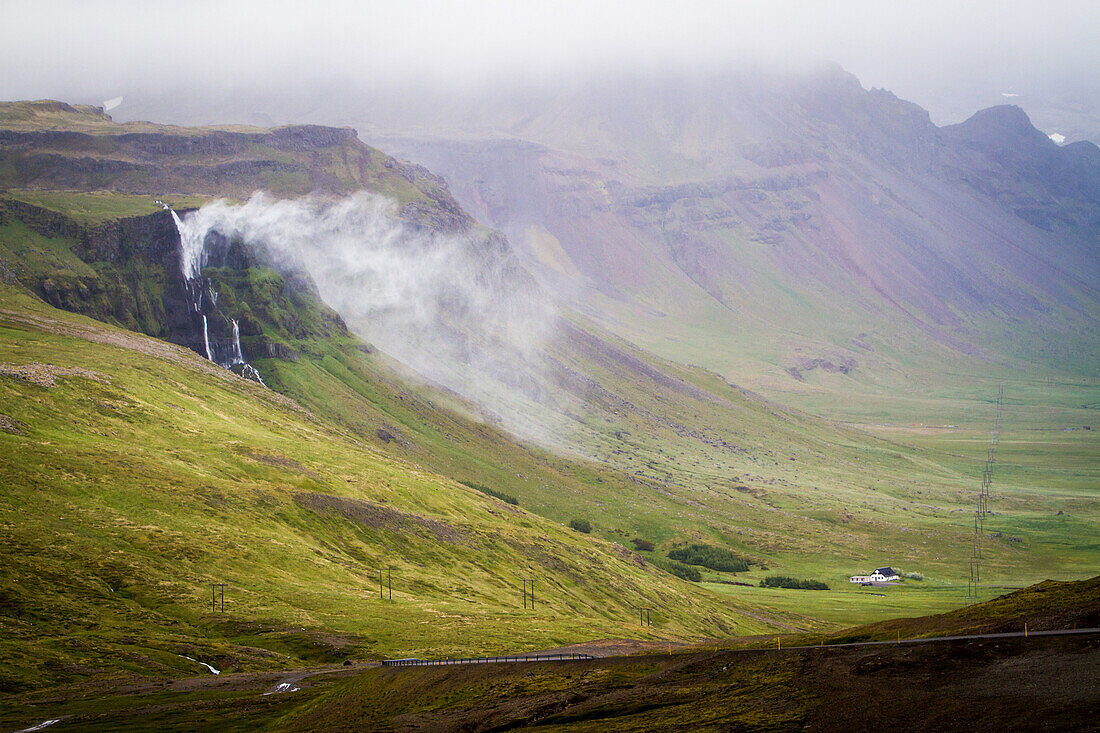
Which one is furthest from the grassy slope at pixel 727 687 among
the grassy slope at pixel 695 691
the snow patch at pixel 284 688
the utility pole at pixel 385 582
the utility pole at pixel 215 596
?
the utility pole at pixel 385 582

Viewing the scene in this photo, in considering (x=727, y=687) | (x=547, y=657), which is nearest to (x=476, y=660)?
(x=547, y=657)

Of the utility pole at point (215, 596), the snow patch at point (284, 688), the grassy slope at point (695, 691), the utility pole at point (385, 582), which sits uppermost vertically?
the grassy slope at point (695, 691)

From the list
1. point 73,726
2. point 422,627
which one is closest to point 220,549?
point 422,627

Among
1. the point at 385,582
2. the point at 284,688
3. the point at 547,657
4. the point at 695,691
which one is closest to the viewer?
the point at 695,691

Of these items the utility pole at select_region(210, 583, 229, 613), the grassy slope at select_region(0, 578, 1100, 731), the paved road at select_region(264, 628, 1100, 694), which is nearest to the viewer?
the grassy slope at select_region(0, 578, 1100, 731)

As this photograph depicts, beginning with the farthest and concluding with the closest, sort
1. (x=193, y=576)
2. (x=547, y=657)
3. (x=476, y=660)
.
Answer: (x=193, y=576)
(x=476, y=660)
(x=547, y=657)

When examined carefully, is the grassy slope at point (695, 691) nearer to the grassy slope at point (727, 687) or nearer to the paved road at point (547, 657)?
the grassy slope at point (727, 687)

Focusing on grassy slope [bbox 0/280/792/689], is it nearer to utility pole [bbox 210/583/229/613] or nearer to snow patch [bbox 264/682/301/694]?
utility pole [bbox 210/583/229/613]

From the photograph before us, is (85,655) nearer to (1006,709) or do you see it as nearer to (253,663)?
(253,663)

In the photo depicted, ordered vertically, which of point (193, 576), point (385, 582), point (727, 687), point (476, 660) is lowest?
point (385, 582)

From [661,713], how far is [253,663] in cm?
6330

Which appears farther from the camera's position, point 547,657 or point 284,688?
point 547,657

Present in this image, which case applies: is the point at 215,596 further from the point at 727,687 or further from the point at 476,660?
the point at 727,687

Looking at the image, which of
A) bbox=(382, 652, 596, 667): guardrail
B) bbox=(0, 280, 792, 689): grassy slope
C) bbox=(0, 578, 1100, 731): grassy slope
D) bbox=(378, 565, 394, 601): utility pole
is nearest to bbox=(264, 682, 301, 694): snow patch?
bbox=(0, 578, 1100, 731): grassy slope
